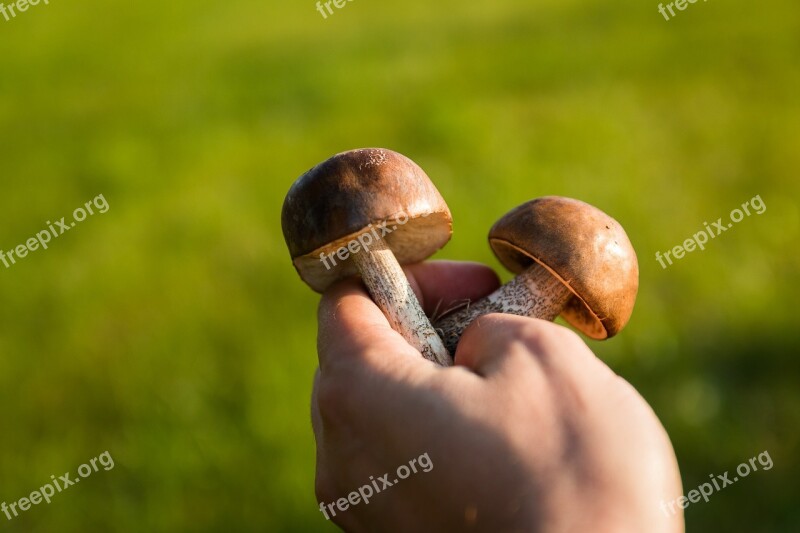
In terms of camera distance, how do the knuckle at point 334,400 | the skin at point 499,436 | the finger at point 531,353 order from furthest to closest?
the knuckle at point 334,400, the finger at point 531,353, the skin at point 499,436

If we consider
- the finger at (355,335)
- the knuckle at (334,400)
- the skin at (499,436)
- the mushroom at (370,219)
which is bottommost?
the skin at (499,436)

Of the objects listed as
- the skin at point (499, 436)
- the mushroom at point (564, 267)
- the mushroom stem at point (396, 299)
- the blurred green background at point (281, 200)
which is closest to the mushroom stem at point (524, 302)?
the mushroom at point (564, 267)

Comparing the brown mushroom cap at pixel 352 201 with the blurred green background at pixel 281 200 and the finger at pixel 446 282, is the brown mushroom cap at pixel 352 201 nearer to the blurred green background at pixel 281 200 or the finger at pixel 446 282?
the finger at pixel 446 282

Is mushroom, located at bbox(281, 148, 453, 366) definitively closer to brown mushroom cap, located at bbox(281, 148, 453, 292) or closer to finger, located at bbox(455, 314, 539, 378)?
brown mushroom cap, located at bbox(281, 148, 453, 292)

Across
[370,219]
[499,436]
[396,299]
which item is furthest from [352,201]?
[499,436]

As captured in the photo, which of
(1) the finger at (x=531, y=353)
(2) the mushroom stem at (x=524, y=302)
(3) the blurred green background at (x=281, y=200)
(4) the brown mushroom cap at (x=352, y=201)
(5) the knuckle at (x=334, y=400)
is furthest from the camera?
(3) the blurred green background at (x=281, y=200)

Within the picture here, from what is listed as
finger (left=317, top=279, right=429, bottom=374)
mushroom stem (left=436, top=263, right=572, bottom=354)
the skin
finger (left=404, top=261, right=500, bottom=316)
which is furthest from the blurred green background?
the skin

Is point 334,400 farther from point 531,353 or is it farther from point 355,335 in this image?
point 531,353

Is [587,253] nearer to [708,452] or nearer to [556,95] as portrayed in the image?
[708,452]
